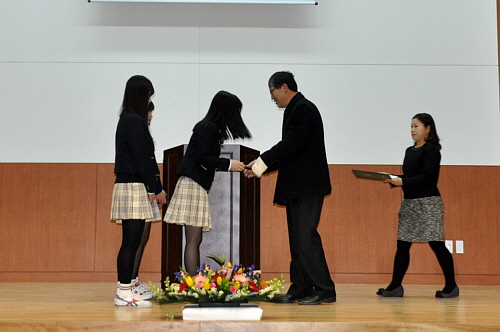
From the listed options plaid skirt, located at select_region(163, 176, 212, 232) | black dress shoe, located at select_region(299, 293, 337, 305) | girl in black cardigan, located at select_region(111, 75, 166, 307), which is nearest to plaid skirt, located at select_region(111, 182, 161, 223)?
girl in black cardigan, located at select_region(111, 75, 166, 307)

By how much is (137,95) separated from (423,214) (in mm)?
2102

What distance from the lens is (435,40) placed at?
5.46 meters

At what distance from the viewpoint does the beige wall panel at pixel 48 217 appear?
5223mm

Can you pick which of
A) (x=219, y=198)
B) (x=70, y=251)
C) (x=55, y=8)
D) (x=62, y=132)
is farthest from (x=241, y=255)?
(x=55, y=8)

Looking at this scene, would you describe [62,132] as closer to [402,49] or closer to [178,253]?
[178,253]

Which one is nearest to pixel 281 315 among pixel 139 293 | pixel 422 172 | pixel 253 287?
pixel 253 287

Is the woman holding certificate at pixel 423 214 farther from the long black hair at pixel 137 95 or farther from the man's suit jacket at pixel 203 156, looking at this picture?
A: the long black hair at pixel 137 95

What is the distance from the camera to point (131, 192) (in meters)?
3.26

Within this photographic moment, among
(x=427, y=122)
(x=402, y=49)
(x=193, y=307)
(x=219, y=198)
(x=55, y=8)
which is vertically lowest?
(x=193, y=307)

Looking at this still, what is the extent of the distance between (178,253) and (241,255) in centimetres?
45

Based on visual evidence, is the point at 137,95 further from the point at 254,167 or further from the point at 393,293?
the point at 393,293

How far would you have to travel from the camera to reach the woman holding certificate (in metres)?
4.01

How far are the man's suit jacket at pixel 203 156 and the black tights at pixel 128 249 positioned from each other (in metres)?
0.53

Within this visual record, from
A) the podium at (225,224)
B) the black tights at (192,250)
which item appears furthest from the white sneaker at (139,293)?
the podium at (225,224)
